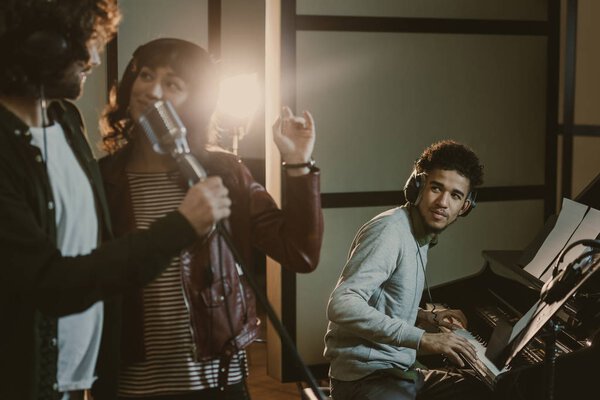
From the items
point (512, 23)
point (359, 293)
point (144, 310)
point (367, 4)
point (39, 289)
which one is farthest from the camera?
point (512, 23)

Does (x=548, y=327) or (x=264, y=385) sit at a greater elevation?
(x=548, y=327)

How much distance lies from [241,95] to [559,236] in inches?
79.1

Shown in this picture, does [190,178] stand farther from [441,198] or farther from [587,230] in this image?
[587,230]

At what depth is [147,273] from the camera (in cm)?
111

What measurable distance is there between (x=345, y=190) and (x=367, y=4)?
1045 millimetres

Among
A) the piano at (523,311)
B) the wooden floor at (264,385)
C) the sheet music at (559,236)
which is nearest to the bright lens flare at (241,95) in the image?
the wooden floor at (264,385)

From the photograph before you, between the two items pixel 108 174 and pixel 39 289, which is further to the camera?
pixel 108 174

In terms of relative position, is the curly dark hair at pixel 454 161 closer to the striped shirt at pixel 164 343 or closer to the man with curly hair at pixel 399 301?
the man with curly hair at pixel 399 301

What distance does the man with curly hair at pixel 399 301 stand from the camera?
2152 millimetres

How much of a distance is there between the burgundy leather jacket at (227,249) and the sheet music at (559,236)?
1.32 metres

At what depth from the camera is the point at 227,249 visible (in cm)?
144

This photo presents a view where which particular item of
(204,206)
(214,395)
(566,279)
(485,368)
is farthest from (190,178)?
(485,368)

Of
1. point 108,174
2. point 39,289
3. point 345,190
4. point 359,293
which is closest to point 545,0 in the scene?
point 345,190

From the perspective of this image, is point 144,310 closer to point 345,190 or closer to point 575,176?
point 345,190
